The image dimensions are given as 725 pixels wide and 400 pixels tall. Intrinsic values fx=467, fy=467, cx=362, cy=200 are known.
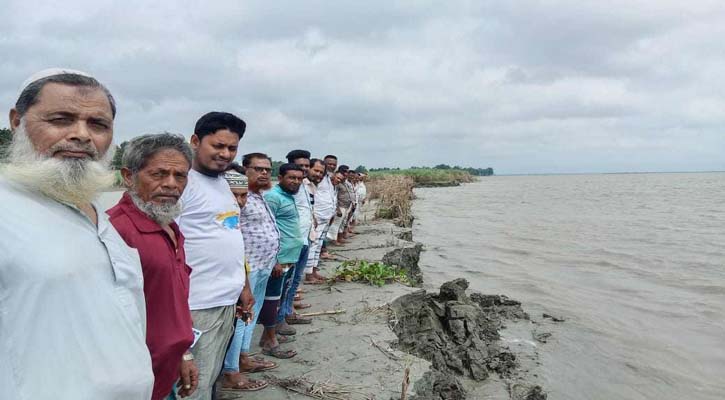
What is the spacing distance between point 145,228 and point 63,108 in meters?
0.65

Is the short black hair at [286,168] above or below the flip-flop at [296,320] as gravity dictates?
above

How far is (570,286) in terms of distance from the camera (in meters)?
8.95

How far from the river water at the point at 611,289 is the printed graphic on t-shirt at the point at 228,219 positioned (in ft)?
12.1

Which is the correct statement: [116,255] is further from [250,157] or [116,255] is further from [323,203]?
[323,203]

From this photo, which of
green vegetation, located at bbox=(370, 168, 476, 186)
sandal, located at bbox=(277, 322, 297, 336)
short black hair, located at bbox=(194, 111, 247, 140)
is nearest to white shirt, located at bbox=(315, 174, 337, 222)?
sandal, located at bbox=(277, 322, 297, 336)

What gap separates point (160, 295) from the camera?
1738 mm

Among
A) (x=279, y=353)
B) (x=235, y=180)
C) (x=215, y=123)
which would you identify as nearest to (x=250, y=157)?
(x=235, y=180)

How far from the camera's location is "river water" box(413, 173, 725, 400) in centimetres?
518

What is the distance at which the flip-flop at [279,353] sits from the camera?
3820 millimetres

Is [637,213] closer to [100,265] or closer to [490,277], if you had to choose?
[490,277]

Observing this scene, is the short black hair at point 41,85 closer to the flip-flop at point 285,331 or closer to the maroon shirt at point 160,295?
the maroon shirt at point 160,295

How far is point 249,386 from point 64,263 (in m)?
2.45

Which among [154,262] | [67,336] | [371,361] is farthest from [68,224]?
[371,361]

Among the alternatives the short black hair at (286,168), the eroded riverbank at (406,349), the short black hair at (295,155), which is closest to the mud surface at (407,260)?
the eroded riverbank at (406,349)
